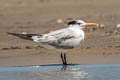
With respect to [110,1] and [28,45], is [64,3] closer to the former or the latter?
[110,1]

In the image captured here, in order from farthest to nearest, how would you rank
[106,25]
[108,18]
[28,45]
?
[108,18], [106,25], [28,45]

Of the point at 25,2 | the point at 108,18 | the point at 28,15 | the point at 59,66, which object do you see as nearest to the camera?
the point at 59,66

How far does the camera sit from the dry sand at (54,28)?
9613 millimetres

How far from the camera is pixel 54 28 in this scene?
1340cm

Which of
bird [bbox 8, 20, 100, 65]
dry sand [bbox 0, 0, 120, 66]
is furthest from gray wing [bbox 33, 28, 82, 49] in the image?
dry sand [bbox 0, 0, 120, 66]

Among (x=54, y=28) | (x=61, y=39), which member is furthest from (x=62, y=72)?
(x=54, y=28)

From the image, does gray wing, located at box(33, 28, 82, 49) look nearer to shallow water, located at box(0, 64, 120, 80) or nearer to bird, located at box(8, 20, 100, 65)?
bird, located at box(8, 20, 100, 65)

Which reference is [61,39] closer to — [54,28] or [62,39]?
[62,39]

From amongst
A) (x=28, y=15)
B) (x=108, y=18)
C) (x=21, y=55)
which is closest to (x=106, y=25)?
(x=108, y=18)

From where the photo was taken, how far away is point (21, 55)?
32.6ft

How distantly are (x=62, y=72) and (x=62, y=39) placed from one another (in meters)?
0.92

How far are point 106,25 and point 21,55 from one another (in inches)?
169

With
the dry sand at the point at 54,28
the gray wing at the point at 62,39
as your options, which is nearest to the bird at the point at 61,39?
the gray wing at the point at 62,39

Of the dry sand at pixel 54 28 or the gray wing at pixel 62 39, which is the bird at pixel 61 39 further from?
the dry sand at pixel 54 28
